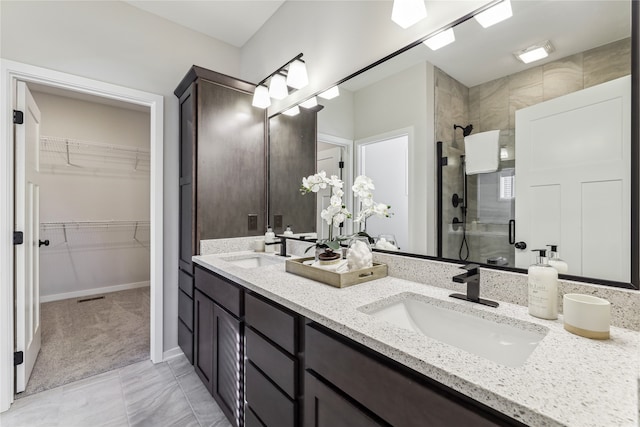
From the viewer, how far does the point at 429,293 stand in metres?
1.12

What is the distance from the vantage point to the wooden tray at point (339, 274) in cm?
123

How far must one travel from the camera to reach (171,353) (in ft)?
7.64

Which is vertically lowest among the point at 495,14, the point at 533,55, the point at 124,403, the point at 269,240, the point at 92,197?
the point at 124,403

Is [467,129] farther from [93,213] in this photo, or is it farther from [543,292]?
[93,213]

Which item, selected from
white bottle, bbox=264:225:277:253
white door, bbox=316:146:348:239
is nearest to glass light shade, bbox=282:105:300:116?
white door, bbox=316:146:348:239

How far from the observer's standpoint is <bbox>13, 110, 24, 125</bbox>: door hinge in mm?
1813

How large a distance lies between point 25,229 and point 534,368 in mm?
2731

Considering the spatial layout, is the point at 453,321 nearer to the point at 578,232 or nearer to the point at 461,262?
the point at 461,262

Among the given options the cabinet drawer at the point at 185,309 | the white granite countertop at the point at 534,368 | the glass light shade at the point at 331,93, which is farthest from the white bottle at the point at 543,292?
the cabinet drawer at the point at 185,309

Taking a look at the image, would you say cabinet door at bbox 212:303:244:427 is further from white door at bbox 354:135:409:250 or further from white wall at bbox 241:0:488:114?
white wall at bbox 241:0:488:114

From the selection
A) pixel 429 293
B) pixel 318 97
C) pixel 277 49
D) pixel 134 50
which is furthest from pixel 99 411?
pixel 277 49

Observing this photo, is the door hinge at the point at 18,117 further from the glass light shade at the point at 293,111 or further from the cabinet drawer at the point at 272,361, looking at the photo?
the cabinet drawer at the point at 272,361

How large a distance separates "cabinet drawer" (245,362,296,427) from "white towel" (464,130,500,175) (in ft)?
3.59

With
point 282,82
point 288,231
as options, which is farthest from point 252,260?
point 282,82
